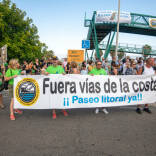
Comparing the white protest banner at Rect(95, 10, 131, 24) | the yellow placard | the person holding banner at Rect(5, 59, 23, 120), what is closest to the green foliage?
the white protest banner at Rect(95, 10, 131, 24)

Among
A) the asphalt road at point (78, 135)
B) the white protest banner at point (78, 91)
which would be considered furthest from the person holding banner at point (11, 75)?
the asphalt road at point (78, 135)

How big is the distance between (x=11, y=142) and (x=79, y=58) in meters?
8.13

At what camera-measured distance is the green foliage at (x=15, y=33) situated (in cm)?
2384

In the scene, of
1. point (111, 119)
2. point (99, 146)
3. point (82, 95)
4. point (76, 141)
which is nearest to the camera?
point (99, 146)

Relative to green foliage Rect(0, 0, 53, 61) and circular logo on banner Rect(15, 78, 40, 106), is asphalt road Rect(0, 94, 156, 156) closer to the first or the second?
circular logo on banner Rect(15, 78, 40, 106)

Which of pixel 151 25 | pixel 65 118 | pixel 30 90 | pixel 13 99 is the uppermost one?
pixel 151 25

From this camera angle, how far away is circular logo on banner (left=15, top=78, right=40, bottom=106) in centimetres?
424

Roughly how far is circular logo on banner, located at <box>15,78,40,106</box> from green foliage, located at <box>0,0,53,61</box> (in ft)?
71.6

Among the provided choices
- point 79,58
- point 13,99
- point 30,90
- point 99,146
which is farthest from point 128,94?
point 79,58

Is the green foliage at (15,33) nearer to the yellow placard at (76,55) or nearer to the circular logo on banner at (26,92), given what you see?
the yellow placard at (76,55)

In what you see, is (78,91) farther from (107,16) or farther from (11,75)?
(107,16)

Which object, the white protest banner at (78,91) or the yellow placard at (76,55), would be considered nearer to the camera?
the white protest banner at (78,91)

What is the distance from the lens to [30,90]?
428cm

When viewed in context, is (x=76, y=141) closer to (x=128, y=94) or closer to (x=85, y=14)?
(x=128, y=94)
